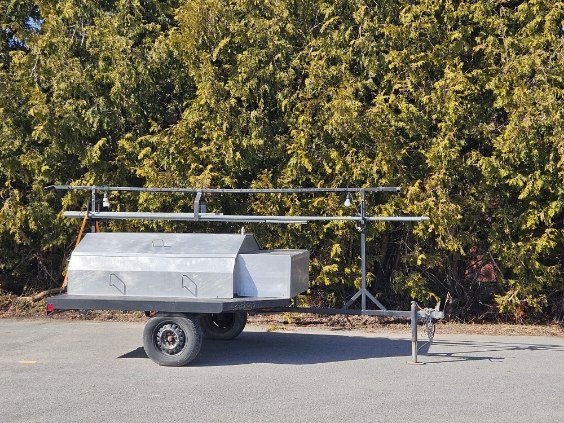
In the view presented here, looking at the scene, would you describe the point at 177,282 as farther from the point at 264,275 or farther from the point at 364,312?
the point at 364,312

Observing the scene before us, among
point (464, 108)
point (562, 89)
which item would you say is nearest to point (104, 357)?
point (464, 108)

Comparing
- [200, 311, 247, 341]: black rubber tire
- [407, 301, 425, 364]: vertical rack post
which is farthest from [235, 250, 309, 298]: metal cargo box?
[200, 311, 247, 341]: black rubber tire

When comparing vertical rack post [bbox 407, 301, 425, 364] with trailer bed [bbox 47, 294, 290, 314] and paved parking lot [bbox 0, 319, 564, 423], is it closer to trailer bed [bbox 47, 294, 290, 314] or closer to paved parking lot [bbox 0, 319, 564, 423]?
paved parking lot [bbox 0, 319, 564, 423]

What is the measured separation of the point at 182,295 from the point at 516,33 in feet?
20.4

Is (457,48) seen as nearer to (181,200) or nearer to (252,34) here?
(252,34)

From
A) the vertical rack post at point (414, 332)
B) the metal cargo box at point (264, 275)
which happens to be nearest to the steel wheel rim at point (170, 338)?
the metal cargo box at point (264, 275)

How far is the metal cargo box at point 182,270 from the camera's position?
8.28m

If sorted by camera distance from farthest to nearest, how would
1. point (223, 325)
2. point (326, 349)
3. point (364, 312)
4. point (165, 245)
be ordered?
1. point (223, 325)
2. point (326, 349)
3. point (364, 312)
4. point (165, 245)

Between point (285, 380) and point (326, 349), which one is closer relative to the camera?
point (285, 380)

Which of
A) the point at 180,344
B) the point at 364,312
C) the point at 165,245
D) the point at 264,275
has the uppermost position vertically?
the point at 165,245

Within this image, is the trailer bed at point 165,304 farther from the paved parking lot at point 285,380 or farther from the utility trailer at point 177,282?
the paved parking lot at point 285,380

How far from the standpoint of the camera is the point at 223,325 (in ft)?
33.0

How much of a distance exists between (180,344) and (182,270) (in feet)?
2.73

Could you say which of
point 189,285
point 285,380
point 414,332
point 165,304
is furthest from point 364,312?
point 165,304
